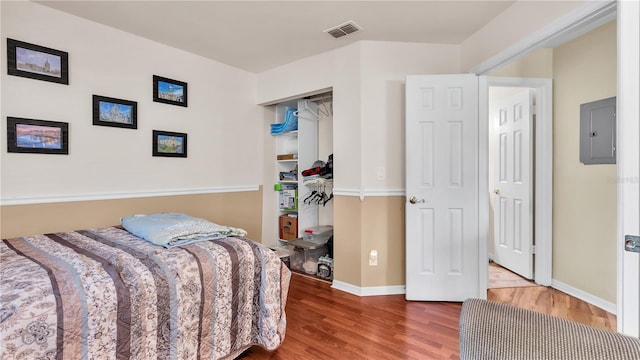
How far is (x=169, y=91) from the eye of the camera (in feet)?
9.27

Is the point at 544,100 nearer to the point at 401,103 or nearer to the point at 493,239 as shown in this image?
the point at 401,103

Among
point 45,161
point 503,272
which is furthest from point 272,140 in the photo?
point 503,272

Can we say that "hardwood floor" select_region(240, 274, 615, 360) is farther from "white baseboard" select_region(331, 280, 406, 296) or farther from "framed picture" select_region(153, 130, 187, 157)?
"framed picture" select_region(153, 130, 187, 157)

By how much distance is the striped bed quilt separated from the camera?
42.2 inches

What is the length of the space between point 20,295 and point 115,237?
2.79ft

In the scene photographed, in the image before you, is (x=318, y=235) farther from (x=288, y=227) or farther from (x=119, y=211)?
(x=119, y=211)

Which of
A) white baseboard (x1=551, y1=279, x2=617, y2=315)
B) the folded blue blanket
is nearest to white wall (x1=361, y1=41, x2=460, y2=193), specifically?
the folded blue blanket

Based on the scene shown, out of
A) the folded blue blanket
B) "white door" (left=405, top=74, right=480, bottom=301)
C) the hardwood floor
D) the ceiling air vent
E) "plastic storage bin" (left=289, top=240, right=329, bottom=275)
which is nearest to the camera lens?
the folded blue blanket

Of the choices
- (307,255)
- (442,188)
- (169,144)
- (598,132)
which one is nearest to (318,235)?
(307,255)

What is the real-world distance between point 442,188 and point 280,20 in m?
2.01

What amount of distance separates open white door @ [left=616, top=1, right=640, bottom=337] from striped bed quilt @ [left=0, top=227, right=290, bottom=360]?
5.46 feet

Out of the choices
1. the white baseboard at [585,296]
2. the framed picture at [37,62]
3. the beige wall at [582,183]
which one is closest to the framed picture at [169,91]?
the framed picture at [37,62]

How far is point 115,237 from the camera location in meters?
1.88

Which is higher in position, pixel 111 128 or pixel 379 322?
pixel 111 128
